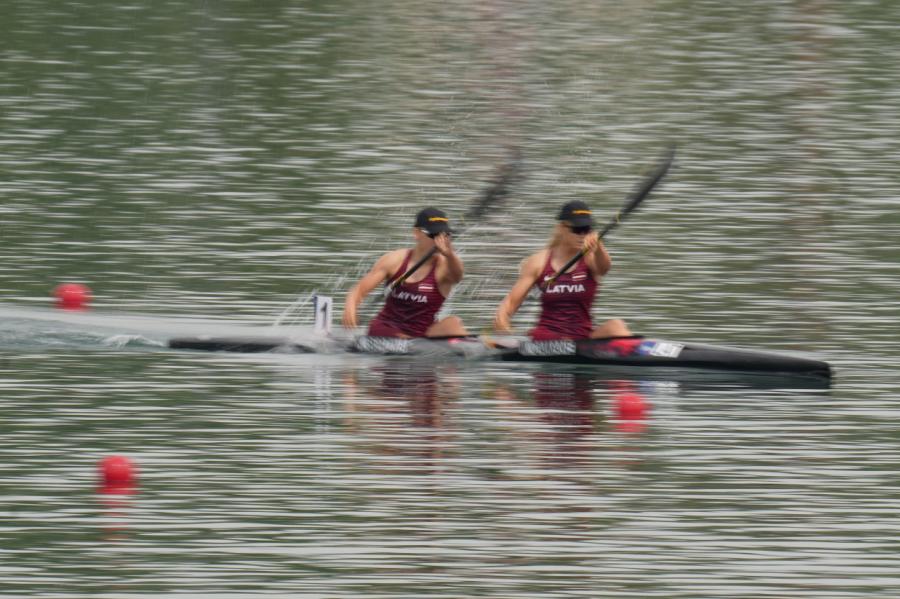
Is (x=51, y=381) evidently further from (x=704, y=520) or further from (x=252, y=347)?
(x=704, y=520)

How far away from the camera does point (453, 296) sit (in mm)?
23734

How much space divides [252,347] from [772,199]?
37.5ft

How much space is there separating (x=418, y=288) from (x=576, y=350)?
1.80m

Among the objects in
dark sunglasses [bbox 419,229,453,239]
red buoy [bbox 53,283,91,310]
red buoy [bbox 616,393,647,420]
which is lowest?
red buoy [bbox 53,283,91,310]

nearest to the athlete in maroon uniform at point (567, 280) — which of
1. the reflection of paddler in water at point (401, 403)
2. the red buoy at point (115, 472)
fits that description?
the reflection of paddler in water at point (401, 403)

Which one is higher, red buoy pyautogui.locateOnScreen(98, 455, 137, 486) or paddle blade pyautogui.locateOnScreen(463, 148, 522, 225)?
paddle blade pyautogui.locateOnScreen(463, 148, 522, 225)

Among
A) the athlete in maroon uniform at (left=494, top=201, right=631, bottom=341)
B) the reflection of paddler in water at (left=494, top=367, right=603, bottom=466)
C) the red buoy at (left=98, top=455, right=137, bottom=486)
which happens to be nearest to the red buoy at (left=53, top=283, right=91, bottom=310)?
the athlete in maroon uniform at (left=494, top=201, right=631, bottom=341)

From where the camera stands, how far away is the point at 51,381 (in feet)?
59.3

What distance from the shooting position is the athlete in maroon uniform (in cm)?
1944

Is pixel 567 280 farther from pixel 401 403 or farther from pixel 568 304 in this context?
pixel 401 403

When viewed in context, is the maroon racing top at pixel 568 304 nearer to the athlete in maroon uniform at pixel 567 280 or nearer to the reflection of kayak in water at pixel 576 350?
the athlete in maroon uniform at pixel 567 280

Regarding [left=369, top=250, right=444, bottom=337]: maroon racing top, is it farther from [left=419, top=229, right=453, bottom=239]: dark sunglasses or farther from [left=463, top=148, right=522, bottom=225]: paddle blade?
[left=463, top=148, right=522, bottom=225]: paddle blade

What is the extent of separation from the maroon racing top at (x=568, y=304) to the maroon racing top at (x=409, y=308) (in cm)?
111

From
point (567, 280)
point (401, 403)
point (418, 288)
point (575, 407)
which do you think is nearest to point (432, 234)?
point (418, 288)
